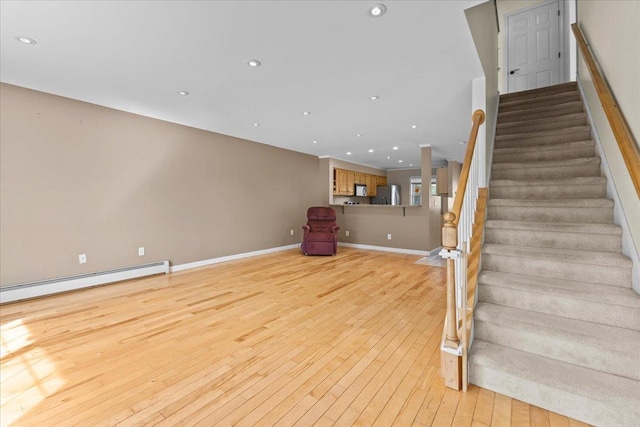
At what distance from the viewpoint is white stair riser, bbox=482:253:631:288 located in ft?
5.98

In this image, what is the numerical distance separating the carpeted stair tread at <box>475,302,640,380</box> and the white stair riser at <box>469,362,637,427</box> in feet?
0.81

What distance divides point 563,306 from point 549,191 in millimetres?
1333

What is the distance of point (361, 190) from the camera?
8.45m

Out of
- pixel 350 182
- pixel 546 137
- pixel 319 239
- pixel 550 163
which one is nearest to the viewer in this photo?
pixel 550 163

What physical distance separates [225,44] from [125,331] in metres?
2.58

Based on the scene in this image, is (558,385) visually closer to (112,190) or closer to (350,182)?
(112,190)

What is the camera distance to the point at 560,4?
4723 mm

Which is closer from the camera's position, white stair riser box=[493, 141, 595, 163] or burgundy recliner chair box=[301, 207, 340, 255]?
white stair riser box=[493, 141, 595, 163]

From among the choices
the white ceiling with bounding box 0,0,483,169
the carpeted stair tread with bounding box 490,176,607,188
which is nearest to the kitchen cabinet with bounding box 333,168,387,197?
the white ceiling with bounding box 0,0,483,169

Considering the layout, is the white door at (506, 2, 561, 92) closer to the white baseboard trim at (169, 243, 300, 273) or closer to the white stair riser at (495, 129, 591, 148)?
the white stair riser at (495, 129, 591, 148)

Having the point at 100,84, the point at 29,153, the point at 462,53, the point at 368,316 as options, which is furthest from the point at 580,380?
the point at 29,153

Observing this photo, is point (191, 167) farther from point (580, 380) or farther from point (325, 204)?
point (580, 380)

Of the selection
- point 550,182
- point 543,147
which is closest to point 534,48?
point 543,147

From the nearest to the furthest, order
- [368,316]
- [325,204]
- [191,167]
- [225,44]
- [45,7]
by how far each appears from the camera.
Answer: [45,7], [225,44], [368,316], [191,167], [325,204]
